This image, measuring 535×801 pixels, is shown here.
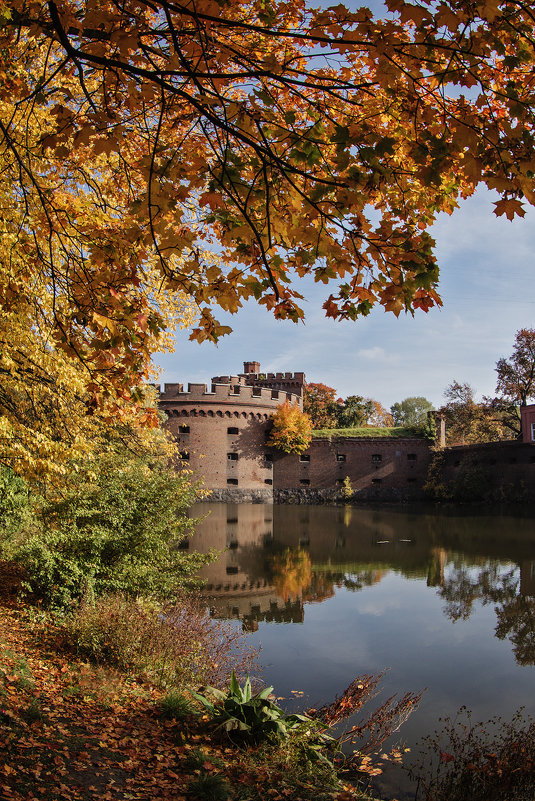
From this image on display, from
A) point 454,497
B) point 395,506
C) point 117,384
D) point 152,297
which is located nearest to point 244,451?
point 395,506

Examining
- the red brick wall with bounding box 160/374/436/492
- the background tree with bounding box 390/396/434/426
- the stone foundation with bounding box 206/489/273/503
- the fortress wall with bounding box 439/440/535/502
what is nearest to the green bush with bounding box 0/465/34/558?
the stone foundation with bounding box 206/489/273/503

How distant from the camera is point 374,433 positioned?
122 feet

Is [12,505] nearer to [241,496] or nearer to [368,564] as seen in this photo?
[368,564]

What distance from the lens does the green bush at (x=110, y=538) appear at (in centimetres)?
740

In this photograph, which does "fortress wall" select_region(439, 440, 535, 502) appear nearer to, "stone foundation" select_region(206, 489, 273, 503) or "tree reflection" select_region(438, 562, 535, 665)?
"stone foundation" select_region(206, 489, 273, 503)

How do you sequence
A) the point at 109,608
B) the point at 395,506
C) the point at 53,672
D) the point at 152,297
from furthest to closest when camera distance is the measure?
1. the point at 395,506
2. the point at 152,297
3. the point at 109,608
4. the point at 53,672

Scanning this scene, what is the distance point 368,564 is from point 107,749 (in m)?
11.2

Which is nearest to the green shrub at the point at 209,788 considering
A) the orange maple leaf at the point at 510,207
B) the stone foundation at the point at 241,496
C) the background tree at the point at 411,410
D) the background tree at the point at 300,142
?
the background tree at the point at 300,142

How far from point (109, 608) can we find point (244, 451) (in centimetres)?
2910

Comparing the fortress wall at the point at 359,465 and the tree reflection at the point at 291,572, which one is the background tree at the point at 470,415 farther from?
the tree reflection at the point at 291,572

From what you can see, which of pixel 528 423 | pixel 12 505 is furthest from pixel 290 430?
pixel 12 505

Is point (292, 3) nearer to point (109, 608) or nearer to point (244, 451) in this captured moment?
point (109, 608)

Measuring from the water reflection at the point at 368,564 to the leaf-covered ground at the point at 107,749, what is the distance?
174 inches

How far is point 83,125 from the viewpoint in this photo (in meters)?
2.88
